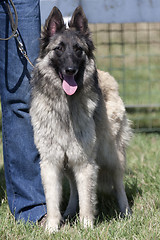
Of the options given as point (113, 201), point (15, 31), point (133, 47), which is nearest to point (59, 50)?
point (15, 31)

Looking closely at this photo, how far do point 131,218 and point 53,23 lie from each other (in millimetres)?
1749

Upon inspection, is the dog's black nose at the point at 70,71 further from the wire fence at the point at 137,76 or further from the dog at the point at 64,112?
the wire fence at the point at 137,76

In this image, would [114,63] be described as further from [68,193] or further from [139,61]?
[68,193]

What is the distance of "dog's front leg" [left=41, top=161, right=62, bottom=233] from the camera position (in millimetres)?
3002

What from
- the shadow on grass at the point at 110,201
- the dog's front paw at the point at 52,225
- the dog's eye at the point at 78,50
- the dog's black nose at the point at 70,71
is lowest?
the shadow on grass at the point at 110,201

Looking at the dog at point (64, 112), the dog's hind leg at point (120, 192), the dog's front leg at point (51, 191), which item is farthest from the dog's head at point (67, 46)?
the dog's hind leg at point (120, 192)

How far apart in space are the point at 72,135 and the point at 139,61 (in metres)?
8.54

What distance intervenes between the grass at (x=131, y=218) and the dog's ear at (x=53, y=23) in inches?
62.5

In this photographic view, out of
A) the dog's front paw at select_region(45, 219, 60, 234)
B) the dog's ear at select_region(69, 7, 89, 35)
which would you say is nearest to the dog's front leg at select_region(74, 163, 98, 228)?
the dog's front paw at select_region(45, 219, 60, 234)

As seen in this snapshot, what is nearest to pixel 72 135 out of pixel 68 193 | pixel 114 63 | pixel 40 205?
pixel 40 205

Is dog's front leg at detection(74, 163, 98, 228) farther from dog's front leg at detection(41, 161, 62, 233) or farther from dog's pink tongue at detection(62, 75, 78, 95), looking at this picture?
dog's pink tongue at detection(62, 75, 78, 95)

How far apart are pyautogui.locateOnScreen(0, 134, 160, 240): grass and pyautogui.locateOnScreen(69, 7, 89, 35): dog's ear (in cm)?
161

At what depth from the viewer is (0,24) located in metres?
3.06

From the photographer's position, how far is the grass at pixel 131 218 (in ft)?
8.96
